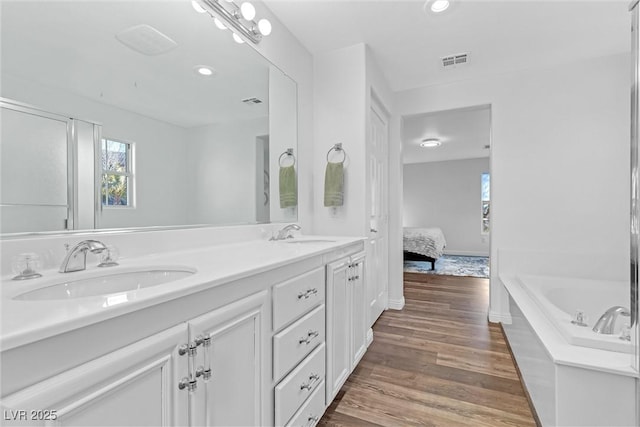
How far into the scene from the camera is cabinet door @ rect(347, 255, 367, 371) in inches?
72.1

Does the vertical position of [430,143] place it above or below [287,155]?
above

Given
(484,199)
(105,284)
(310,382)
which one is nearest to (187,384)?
(105,284)

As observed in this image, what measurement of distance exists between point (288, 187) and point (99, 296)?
5.34 ft

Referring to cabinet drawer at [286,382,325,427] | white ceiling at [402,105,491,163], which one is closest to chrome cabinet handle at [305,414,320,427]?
cabinet drawer at [286,382,325,427]

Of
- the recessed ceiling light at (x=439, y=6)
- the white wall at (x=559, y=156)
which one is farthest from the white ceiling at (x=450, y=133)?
the recessed ceiling light at (x=439, y=6)

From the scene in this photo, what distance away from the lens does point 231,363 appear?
886 mm

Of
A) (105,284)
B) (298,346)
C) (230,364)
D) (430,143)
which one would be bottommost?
(298,346)

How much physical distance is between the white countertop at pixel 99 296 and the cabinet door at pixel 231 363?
0.33 feet

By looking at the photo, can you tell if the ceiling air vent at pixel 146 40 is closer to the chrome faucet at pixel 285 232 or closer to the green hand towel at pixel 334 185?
the chrome faucet at pixel 285 232

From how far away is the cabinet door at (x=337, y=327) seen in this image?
1.54 metres

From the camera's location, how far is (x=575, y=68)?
8.86 feet

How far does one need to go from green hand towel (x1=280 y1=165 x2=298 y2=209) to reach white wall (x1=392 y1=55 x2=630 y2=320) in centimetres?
202

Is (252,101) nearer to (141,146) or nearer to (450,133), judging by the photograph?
(141,146)

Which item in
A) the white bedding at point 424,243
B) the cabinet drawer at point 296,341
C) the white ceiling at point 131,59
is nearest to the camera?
the white ceiling at point 131,59
